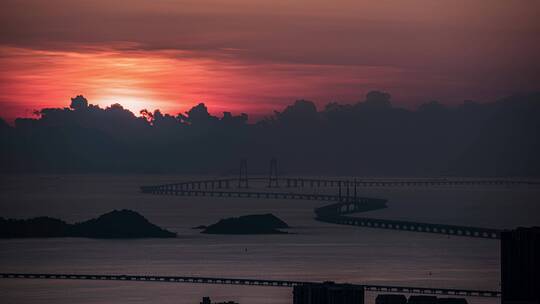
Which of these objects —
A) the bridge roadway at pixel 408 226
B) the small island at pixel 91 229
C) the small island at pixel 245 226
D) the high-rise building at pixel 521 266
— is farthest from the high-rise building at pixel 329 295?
the small island at pixel 245 226

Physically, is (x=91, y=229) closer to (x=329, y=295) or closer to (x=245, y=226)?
(x=245, y=226)

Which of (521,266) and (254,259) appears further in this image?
(254,259)

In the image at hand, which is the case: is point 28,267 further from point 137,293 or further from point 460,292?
point 460,292

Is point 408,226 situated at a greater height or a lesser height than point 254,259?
greater

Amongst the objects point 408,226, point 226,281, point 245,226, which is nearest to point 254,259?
point 226,281

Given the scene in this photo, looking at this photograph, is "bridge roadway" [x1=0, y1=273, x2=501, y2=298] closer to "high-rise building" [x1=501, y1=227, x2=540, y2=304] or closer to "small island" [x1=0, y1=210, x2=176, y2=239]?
"high-rise building" [x1=501, y1=227, x2=540, y2=304]

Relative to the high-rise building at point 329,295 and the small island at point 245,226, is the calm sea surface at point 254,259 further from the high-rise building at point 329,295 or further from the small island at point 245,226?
the high-rise building at point 329,295

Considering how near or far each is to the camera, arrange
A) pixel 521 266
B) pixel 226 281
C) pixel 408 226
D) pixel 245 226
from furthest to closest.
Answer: pixel 408 226, pixel 245 226, pixel 226 281, pixel 521 266
